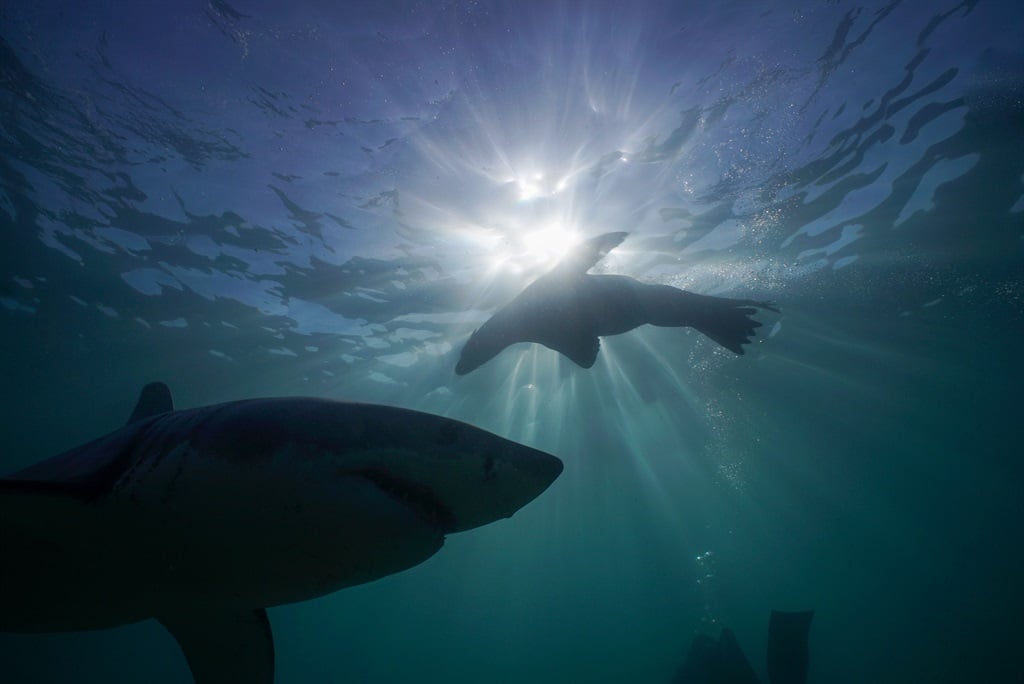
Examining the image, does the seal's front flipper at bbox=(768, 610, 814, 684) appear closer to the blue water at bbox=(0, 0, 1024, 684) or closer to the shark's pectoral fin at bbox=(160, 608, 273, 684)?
the blue water at bbox=(0, 0, 1024, 684)

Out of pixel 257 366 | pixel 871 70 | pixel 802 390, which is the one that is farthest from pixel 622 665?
pixel 871 70

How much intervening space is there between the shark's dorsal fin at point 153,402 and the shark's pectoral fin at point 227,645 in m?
1.82

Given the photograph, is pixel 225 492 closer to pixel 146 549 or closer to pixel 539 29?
pixel 146 549

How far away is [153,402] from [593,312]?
6678 mm

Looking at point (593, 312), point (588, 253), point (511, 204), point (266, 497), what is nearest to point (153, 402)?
point (266, 497)

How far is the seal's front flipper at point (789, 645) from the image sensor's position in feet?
43.2

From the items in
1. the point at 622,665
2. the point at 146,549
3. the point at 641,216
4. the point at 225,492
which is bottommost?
the point at 622,665

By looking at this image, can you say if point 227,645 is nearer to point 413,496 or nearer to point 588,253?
point 413,496

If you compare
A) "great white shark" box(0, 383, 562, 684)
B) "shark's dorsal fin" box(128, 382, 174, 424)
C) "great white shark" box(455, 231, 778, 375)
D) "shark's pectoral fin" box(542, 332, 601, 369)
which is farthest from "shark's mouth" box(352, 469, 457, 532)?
"shark's pectoral fin" box(542, 332, 601, 369)

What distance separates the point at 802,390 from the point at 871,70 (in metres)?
17.6

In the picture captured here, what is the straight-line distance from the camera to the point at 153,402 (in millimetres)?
3820

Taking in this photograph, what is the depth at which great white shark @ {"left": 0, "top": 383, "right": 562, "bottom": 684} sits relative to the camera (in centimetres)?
164

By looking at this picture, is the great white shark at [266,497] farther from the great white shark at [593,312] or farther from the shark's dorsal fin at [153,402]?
the great white shark at [593,312]

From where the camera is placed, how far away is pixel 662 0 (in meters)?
7.01
